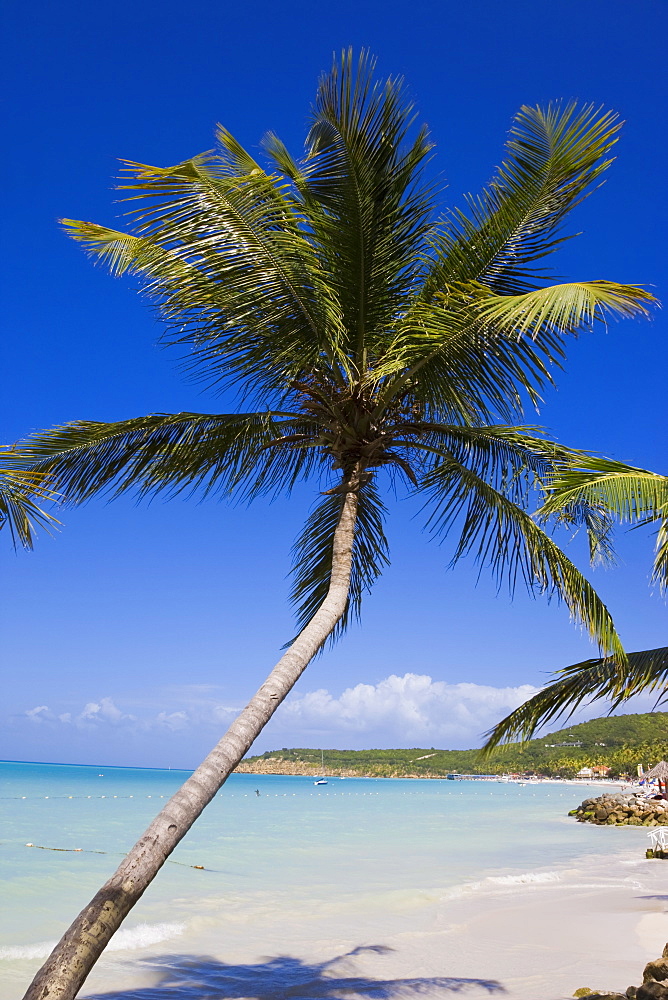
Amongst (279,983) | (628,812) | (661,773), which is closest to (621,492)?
(279,983)

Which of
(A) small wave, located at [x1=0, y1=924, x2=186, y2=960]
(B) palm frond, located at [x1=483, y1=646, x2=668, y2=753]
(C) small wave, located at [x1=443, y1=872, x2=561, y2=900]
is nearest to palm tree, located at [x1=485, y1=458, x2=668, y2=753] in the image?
(B) palm frond, located at [x1=483, y1=646, x2=668, y2=753]

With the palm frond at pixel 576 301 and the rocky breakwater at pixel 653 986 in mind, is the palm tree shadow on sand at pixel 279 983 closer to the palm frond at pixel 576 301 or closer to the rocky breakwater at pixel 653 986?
the rocky breakwater at pixel 653 986

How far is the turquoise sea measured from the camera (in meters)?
8.69

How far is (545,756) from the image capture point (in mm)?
89562

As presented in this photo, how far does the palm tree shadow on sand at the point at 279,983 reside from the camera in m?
7.88

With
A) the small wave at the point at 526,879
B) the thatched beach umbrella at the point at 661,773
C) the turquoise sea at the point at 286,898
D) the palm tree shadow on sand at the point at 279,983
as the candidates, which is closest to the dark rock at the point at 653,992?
the palm tree shadow on sand at the point at 279,983

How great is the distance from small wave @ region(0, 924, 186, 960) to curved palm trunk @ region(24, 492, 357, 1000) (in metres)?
7.38

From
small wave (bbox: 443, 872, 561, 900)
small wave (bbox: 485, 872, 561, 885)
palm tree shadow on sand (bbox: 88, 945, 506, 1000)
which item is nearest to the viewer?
palm tree shadow on sand (bbox: 88, 945, 506, 1000)

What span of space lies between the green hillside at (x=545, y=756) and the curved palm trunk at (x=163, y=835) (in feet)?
5.58

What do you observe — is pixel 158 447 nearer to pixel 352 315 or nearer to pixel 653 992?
pixel 352 315

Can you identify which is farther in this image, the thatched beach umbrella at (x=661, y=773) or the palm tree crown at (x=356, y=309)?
the thatched beach umbrella at (x=661, y=773)

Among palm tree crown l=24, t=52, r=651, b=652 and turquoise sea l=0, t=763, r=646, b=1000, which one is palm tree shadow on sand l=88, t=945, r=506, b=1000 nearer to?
turquoise sea l=0, t=763, r=646, b=1000

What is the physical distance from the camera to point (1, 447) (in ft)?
15.1

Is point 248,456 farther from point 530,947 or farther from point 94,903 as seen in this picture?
point 530,947
